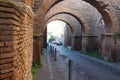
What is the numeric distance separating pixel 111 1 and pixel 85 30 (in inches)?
322

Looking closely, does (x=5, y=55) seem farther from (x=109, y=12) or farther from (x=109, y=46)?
(x=109, y=46)

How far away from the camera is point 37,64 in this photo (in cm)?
1251

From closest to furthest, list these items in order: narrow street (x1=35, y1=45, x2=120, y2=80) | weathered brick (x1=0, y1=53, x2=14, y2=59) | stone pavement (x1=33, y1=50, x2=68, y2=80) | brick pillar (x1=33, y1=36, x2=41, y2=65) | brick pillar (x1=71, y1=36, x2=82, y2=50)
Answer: weathered brick (x1=0, y1=53, x2=14, y2=59) < stone pavement (x1=33, y1=50, x2=68, y2=80) < narrow street (x1=35, y1=45, x2=120, y2=80) < brick pillar (x1=33, y1=36, x2=41, y2=65) < brick pillar (x1=71, y1=36, x2=82, y2=50)

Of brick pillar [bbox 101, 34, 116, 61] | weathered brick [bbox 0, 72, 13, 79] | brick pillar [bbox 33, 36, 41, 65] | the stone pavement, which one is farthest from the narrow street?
weathered brick [bbox 0, 72, 13, 79]

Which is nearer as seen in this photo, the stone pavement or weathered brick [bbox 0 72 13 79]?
weathered brick [bbox 0 72 13 79]

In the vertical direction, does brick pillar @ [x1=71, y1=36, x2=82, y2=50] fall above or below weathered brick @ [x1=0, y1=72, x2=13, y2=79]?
below

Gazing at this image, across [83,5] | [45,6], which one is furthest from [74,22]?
[45,6]

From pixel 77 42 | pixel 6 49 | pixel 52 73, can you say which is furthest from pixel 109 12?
pixel 77 42

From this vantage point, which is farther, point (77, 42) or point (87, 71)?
point (77, 42)

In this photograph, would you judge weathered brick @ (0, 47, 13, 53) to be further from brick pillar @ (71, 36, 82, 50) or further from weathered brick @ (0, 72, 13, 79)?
brick pillar @ (71, 36, 82, 50)

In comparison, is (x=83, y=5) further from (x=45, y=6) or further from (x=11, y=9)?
(x=11, y=9)

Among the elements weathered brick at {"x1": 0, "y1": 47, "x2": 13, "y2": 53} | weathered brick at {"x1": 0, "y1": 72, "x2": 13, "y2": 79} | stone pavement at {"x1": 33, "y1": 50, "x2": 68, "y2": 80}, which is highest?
weathered brick at {"x1": 0, "y1": 47, "x2": 13, "y2": 53}

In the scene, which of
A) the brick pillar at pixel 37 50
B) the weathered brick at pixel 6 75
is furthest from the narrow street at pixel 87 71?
the weathered brick at pixel 6 75

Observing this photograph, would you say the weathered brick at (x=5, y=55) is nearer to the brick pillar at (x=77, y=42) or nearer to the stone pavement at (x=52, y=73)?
the stone pavement at (x=52, y=73)
